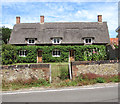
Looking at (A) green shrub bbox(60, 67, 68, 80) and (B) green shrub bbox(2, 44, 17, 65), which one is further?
(B) green shrub bbox(2, 44, 17, 65)

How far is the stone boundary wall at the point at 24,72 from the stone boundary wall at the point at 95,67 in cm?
207

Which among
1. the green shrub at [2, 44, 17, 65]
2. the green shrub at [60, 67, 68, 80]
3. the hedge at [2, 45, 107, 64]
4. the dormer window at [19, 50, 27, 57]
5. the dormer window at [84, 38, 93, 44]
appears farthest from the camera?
the dormer window at [84, 38, 93, 44]

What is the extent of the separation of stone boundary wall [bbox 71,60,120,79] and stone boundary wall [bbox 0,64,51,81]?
2.07 metres

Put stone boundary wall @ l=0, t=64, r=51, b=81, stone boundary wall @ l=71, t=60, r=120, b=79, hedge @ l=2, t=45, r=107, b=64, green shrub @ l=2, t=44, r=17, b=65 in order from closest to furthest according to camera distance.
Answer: stone boundary wall @ l=0, t=64, r=51, b=81 → stone boundary wall @ l=71, t=60, r=120, b=79 → green shrub @ l=2, t=44, r=17, b=65 → hedge @ l=2, t=45, r=107, b=64

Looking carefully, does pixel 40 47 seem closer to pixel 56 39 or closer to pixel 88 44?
pixel 56 39

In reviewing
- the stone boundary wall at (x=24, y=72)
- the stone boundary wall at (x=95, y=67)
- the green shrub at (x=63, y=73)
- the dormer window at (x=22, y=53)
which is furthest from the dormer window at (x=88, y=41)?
the stone boundary wall at (x=24, y=72)

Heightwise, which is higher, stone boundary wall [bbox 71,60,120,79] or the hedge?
the hedge

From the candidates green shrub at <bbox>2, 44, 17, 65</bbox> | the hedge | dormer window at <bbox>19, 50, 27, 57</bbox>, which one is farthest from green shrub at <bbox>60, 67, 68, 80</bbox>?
dormer window at <bbox>19, 50, 27, 57</bbox>

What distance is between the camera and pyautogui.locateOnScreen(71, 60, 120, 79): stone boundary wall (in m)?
8.97

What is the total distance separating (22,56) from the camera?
2255 cm

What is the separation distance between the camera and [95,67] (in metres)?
9.27

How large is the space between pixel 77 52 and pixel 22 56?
409 inches

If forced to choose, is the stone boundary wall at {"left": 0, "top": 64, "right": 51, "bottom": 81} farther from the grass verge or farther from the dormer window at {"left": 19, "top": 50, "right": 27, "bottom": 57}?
the dormer window at {"left": 19, "top": 50, "right": 27, "bottom": 57}

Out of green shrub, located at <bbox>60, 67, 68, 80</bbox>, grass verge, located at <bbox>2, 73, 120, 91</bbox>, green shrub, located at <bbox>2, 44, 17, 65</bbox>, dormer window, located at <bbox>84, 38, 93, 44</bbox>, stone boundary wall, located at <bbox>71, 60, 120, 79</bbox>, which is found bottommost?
grass verge, located at <bbox>2, 73, 120, 91</bbox>
